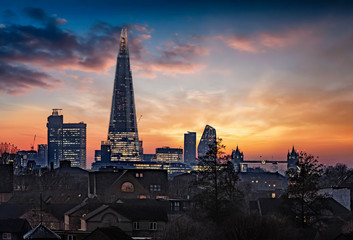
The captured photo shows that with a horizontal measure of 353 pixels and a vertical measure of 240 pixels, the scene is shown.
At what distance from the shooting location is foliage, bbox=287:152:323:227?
64.5 metres

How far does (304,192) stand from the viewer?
64500mm

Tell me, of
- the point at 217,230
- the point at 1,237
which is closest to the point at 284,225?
the point at 217,230

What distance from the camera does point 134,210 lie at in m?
83.3

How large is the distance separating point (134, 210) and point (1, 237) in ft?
65.0

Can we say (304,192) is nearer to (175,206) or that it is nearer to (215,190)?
(215,190)

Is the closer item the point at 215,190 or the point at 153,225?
the point at 215,190

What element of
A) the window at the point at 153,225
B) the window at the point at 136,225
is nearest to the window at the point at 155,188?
the window at the point at 153,225

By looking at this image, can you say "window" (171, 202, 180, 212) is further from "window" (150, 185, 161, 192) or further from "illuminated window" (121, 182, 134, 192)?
"window" (150, 185, 161, 192)

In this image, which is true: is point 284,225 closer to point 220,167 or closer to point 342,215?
point 220,167

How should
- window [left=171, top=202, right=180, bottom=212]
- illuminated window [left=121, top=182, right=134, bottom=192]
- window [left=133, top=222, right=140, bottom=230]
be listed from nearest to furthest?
window [left=133, top=222, right=140, bottom=230] < window [left=171, top=202, right=180, bottom=212] < illuminated window [left=121, top=182, right=134, bottom=192]

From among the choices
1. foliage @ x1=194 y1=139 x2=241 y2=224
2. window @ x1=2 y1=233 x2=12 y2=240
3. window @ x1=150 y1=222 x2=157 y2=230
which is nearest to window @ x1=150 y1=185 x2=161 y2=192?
window @ x1=150 y1=222 x2=157 y2=230

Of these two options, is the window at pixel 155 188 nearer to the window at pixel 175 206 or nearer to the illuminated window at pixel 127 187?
the illuminated window at pixel 127 187

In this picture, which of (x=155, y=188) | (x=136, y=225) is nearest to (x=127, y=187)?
(x=155, y=188)

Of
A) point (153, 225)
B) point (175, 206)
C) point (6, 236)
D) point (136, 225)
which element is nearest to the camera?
point (6, 236)
